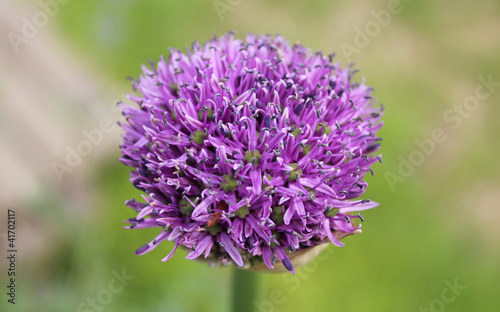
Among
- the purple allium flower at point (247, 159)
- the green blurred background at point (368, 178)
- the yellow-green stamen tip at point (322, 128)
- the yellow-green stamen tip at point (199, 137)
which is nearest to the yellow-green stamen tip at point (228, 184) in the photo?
the purple allium flower at point (247, 159)

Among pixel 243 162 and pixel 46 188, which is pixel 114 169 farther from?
pixel 243 162

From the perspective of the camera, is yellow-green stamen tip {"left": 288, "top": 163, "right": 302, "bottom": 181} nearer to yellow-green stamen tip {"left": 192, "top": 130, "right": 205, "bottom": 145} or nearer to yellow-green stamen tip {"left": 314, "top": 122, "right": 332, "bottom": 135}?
yellow-green stamen tip {"left": 314, "top": 122, "right": 332, "bottom": 135}

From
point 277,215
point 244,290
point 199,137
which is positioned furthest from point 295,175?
point 244,290

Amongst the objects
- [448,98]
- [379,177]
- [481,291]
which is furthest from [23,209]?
[448,98]

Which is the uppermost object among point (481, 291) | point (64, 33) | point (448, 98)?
point (64, 33)

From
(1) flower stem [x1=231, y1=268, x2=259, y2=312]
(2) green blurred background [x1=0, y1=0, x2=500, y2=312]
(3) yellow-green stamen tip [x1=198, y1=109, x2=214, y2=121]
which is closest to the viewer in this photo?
(3) yellow-green stamen tip [x1=198, y1=109, x2=214, y2=121]

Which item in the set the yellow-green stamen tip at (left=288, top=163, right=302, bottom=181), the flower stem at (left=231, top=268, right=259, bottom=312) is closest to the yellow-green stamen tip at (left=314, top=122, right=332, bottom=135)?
the yellow-green stamen tip at (left=288, top=163, right=302, bottom=181)
